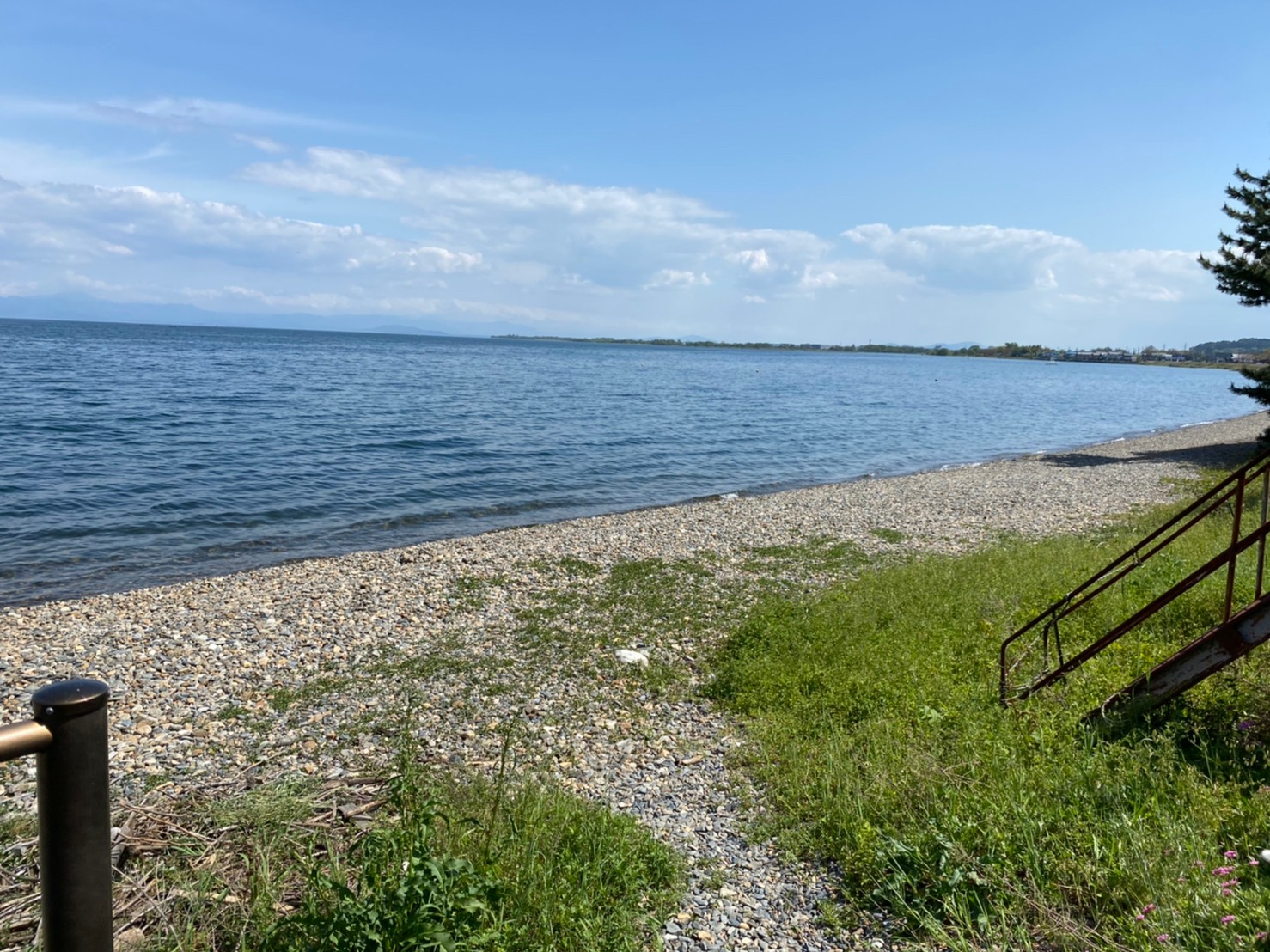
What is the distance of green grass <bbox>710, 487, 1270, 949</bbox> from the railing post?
4.74 metres

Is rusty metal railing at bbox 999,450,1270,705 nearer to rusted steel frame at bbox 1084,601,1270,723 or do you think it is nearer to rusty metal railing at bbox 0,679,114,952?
rusted steel frame at bbox 1084,601,1270,723

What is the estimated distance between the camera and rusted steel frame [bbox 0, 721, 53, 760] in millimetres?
2135

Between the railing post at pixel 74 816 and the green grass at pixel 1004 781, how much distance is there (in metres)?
4.74

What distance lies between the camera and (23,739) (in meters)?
2.18

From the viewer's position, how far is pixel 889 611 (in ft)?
39.7

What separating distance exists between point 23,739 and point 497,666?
918 centimetres

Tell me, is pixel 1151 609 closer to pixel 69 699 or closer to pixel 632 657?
pixel 632 657

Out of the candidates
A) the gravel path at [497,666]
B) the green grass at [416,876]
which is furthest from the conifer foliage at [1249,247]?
the green grass at [416,876]

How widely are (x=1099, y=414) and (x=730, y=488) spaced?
2350 inches

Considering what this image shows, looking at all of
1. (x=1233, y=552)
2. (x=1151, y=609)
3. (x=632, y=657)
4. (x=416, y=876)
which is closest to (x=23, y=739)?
(x=416, y=876)

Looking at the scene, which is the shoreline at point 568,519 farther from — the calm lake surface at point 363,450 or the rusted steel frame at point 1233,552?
the rusted steel frame at point 1233,552

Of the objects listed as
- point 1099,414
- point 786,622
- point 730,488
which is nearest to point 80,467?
point 730,488

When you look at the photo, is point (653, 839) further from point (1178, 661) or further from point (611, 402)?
point (611, 402)

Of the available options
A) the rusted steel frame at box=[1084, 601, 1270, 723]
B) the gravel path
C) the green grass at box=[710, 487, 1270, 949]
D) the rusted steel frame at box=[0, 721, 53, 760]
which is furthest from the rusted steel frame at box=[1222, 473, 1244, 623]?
the rusted steel frame at box=[0, 721, 53, 760]
